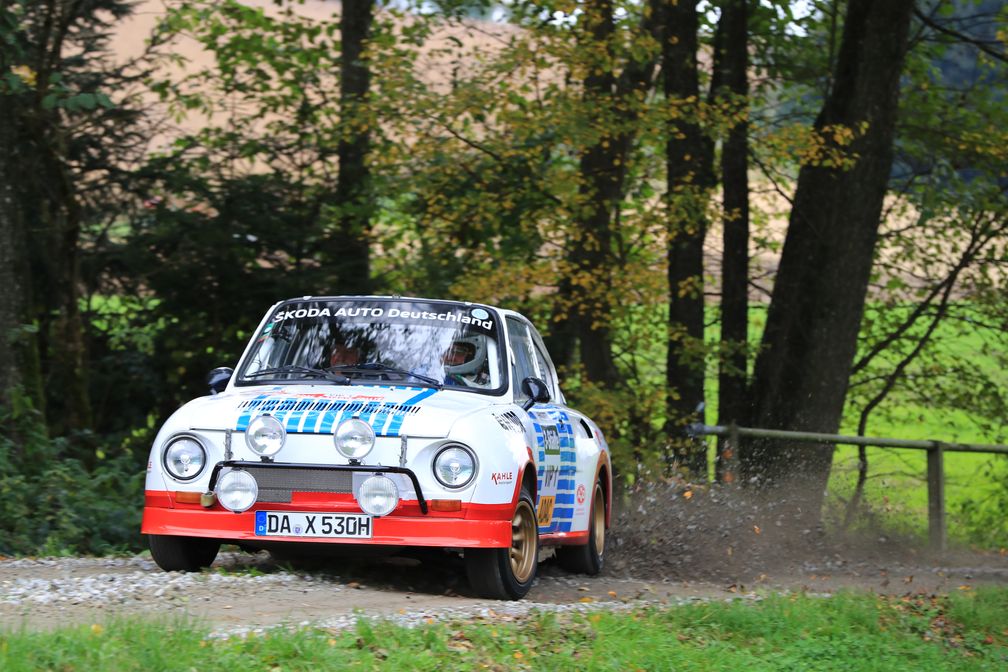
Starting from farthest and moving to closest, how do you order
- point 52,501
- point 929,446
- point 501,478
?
1. point 929,446
2. point 52,501
3. point 501,478

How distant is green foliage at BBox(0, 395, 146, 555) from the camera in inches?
464

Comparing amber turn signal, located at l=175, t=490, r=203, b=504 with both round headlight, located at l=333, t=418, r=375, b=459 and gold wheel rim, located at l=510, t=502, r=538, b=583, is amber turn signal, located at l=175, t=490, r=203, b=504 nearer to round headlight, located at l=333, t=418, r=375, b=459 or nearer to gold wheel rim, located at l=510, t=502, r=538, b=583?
round headlight, located at l=333, t=418, r=375, b=459

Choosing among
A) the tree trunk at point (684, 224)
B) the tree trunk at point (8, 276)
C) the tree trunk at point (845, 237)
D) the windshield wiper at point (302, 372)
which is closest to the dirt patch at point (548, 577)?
the windshield wiper at point (302, 372)

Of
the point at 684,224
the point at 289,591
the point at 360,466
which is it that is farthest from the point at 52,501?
the point at 684,224

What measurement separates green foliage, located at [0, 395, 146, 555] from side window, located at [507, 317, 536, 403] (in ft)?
13.5

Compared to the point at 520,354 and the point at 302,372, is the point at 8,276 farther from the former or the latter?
the point at 520,354

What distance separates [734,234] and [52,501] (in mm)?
12185

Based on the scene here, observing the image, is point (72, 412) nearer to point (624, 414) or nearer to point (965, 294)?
point (624, 414)

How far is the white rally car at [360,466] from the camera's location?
815cm

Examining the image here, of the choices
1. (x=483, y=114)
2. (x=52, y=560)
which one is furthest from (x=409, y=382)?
(x=483, y=114)

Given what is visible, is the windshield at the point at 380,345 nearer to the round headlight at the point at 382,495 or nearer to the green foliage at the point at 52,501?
the round headlight at the point at 382,495

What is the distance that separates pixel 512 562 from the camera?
28.9 ft

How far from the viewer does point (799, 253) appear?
19.3 metres

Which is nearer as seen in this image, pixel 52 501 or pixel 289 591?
pixel 289 591
